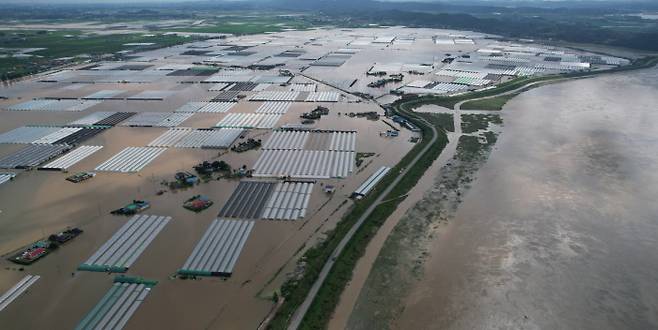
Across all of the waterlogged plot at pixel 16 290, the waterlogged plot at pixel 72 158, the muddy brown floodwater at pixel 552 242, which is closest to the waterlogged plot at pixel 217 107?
the waterlogged plot at pixel 72 158

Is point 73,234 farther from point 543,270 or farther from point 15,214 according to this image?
point 543,270

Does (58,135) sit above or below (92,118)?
below

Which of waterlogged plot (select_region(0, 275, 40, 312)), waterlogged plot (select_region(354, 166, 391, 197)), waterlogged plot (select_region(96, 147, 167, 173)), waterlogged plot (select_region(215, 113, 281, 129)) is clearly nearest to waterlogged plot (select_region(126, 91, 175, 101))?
waterlogged plot (select_region(215, 113, 281, 129))

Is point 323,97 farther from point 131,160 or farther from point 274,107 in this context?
point 131,160

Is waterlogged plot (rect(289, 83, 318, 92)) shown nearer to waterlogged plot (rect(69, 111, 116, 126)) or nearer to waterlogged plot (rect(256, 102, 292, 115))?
waterlogged plot (rect(256, 102, 292, 115))

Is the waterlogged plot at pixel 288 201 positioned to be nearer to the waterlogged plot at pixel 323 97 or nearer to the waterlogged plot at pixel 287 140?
the waterlogged plot at pixel 287 140

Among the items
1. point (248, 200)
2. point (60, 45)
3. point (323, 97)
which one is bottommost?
point (248, 200)

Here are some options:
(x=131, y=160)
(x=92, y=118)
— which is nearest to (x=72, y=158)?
(x=131, y=160)
